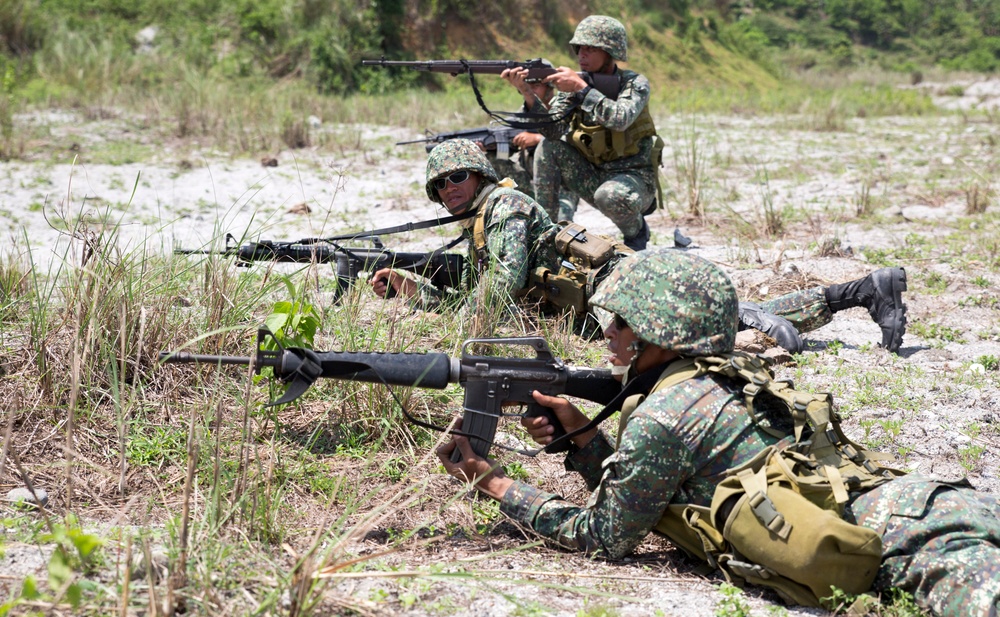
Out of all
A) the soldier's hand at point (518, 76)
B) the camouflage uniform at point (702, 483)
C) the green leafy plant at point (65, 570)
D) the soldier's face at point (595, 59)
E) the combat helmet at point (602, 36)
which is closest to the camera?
the green leafy plant at point (65, 570)

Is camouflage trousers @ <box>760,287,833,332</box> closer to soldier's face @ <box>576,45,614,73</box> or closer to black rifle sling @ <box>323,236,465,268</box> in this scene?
black rifle sling @ <box>323,236,465,268</box>

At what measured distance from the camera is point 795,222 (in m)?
7.87

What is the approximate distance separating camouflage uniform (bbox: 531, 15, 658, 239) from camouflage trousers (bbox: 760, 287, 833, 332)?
166cm

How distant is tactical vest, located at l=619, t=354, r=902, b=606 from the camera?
2.54m

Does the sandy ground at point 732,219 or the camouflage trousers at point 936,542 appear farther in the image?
the sandy ground at point 732,219

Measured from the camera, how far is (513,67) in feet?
22.2

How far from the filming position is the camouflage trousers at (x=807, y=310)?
5.11 meters

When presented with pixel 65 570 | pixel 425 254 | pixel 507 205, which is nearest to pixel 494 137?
pixel 425 254

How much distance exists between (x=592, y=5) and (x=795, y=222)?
17.8m

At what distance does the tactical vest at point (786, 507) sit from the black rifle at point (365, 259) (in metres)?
2.40

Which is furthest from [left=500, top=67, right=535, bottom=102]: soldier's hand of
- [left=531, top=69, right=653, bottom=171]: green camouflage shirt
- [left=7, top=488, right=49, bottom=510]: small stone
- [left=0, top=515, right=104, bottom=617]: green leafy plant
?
[left=0, top=515, right=104, bottom=617]: green leafy plant

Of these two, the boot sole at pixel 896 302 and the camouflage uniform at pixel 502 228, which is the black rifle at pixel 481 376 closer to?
the camouflage uniform at pixel 502 228

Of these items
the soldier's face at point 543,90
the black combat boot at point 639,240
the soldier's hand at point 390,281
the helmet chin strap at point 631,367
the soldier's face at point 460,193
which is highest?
the soldier's face at point 543,90

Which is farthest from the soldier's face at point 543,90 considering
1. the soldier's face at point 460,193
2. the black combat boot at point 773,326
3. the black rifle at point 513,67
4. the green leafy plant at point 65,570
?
the green leafy plant at point 65,570
